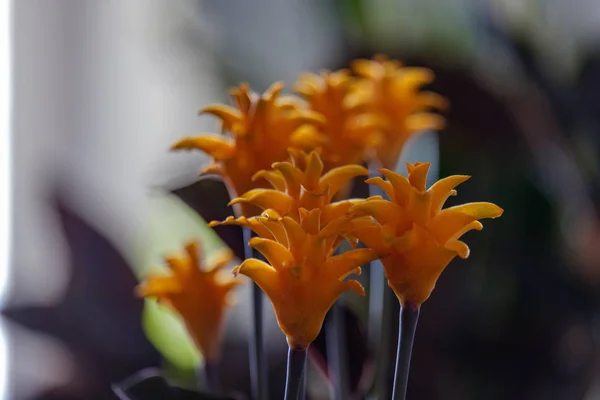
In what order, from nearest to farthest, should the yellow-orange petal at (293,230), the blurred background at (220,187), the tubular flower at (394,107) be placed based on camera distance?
1. the yellow-orange petal at (293,230)
2. the tubular flower at (394,107)
3. the blurred background at (220,187)

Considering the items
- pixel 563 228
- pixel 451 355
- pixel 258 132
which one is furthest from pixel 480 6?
pixel 258 132

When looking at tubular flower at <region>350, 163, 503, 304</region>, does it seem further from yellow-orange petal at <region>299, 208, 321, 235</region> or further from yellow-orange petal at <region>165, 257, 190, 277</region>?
yellow-orange petal at <region>165, 257, 190, 277</region>

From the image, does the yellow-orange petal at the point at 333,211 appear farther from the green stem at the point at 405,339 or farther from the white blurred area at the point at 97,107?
the white blurred area at the point at 97,107

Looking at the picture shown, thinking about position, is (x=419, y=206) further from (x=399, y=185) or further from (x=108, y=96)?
(x=108, y=96)

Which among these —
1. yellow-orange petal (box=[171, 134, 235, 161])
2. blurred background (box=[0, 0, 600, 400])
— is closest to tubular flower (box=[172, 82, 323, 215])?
yellow-orange petal (box=[171, 134, 235, 161])

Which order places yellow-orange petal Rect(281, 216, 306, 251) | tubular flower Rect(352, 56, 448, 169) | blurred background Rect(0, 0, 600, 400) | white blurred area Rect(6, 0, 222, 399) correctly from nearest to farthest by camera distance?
yellow-orange petal Rect(281, 216, 306, 251) → tubular flower Rect(352, 56, 448, 169) → blurred background Rect(0, 0, 600, 400) → white blurred area Rect(6, 0, 222, 399)

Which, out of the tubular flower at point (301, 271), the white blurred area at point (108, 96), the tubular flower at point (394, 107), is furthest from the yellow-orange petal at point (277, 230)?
the white blurred area at point (108, 96)
